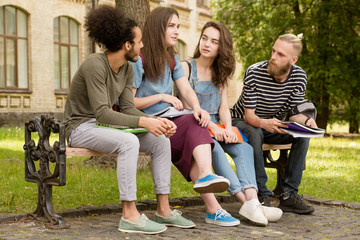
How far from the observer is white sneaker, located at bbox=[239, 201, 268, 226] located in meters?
4.66

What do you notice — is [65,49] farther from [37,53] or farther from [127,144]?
[127,144]

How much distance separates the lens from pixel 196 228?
179 inches

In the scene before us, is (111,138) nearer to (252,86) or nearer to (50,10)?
(252,86)

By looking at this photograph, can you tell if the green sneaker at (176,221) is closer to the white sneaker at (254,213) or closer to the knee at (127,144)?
the white sneaker at (254,213)

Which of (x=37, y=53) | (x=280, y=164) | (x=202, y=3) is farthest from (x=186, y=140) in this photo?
(x=202, y=3)

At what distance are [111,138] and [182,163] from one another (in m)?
0.67

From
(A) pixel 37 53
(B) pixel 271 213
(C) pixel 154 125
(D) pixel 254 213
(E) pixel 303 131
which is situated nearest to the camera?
(C) pixel 154 125

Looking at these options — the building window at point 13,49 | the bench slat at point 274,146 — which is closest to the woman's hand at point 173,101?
the bench slat at point 274,146

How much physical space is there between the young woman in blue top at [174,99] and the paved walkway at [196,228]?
27cm

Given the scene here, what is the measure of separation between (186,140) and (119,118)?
0.60 meters

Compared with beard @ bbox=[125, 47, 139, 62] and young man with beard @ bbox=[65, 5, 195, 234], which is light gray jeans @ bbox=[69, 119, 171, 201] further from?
beard @ bbox=[125, 47, 139, 62]

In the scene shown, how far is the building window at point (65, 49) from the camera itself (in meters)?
21.4

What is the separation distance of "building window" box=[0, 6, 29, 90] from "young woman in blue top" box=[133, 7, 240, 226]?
15533 mm

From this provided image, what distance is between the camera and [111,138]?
434 cm
